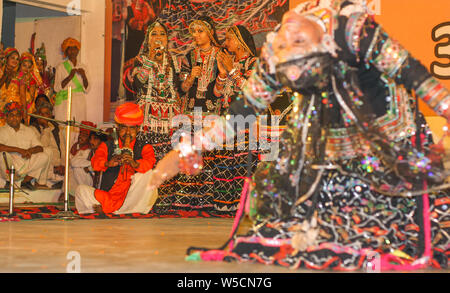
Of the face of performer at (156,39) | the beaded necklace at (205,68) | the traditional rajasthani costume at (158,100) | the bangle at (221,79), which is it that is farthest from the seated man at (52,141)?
the bangle at (221,79)

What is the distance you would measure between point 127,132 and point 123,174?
0.46 m

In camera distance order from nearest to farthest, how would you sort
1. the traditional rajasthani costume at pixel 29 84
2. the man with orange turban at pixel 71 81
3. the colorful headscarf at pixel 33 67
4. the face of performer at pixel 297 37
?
1. the face of performer at pixel 297 37
2. the traditional rajasthani costume at pixel 29 84
3. the colorful headscarf at pixel 33 67
4. the man with orange turban at pixel 71 81

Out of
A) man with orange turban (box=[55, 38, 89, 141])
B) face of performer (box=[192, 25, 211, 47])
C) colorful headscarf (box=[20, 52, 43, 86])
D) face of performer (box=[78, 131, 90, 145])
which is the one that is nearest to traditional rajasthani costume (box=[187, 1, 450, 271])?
face of performer (box=[192, 25, 211, 47])

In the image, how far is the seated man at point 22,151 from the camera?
7.44 metres

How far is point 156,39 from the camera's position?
741 cm

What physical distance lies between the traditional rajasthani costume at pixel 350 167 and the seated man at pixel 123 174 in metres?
4.13

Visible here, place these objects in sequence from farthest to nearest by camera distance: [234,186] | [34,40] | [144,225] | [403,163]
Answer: [34,40]
[234,186]
[144,225]
[403,163]

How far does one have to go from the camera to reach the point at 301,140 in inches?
115

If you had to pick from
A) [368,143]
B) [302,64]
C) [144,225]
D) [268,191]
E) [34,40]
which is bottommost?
[144,225]

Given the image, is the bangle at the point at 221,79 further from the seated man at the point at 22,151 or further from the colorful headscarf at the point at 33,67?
the colorful headscarf at the point at 33,67

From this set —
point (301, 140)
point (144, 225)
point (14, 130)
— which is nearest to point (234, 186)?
point (144, 225)

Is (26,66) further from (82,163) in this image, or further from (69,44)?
(82,163)

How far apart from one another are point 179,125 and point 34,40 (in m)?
3.87
